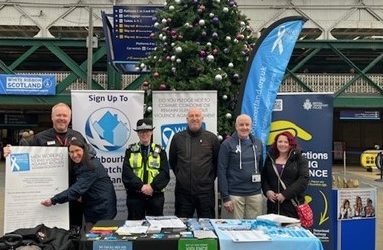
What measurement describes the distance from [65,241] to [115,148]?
2.47 meters

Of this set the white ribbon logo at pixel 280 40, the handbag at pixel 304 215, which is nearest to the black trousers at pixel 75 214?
the handbag at pixel 304 215

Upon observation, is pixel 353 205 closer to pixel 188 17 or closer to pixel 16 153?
pixel 188 17

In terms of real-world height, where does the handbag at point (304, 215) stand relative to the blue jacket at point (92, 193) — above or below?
below

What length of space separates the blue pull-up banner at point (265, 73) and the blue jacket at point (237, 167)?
0.96m

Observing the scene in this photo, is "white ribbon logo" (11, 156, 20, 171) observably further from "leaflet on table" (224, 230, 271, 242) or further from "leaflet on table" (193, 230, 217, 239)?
"leaflet on table" (224, 230, 271, 242)

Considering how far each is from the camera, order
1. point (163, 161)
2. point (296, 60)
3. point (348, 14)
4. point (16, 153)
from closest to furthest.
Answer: point (16, 153)
point (163, 161)
point (296, 60)
point (348, 14)

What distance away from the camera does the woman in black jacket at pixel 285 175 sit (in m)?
5.78

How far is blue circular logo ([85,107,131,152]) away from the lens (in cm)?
682

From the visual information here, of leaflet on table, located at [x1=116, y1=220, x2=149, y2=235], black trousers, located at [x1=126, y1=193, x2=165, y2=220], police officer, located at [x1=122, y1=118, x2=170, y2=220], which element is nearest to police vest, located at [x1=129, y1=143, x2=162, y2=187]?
police officer, located at [x1=122, y1=118, x2=170, y2=220]

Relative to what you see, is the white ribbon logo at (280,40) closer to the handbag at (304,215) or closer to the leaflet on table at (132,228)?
the handbag at (304,215)

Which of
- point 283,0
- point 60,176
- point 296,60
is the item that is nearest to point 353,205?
point 60,176

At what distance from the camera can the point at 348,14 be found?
28375 millimetres

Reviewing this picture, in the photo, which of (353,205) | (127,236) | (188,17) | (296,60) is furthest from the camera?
(296,60)

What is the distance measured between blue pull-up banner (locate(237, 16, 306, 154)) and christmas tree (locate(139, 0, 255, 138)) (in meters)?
0.36
